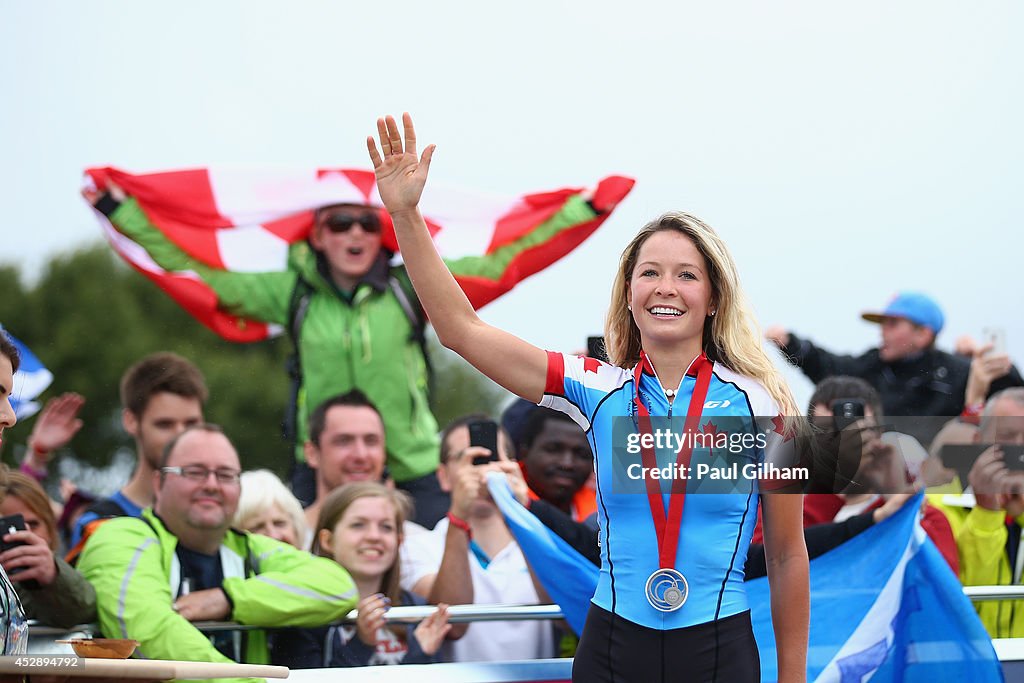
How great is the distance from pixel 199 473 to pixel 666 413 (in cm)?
181

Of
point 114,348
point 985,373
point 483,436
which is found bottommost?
point 483,436

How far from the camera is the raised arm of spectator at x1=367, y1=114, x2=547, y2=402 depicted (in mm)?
2697

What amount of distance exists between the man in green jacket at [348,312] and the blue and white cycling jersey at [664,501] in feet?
8.61

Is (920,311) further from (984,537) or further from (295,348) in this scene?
(295,348)

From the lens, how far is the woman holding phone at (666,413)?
103 inches

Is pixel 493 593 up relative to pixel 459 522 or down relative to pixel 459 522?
down

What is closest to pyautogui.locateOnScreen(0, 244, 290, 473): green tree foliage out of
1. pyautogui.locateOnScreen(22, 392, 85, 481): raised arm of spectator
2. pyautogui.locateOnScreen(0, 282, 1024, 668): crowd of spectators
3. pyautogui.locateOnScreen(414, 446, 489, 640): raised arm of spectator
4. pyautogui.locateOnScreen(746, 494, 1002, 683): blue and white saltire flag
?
pyautogui.locateOnScreen(22, 392, 85, 481): raised arm of spectator

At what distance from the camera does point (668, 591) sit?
8.59ft

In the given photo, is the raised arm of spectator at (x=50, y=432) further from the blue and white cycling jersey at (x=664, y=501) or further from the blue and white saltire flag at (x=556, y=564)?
the blue and white cycling jersey at (x=664, y=501)

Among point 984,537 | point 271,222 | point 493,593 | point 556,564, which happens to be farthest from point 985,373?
point 271,222

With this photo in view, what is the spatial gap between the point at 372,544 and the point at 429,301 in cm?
173

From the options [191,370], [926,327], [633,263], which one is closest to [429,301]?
[633,263]

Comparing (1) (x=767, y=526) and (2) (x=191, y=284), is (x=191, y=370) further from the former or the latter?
(1) (x=767, y=526)

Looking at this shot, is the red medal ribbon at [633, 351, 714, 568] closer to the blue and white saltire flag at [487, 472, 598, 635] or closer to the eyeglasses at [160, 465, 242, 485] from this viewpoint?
the blue and white saltire flag at [487, 472, 598, 635]
